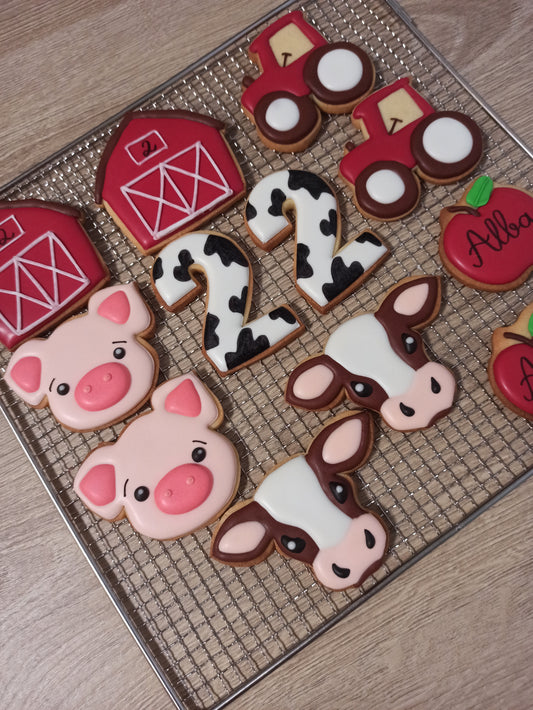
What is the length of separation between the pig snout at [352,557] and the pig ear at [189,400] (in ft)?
0.85

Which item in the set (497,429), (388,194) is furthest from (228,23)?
(497,429)

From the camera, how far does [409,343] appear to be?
0.93 meters

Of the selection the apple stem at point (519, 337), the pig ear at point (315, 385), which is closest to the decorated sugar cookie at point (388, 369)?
the pig ear at point (315, 385)

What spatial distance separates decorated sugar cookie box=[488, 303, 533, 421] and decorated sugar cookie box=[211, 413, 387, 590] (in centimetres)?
21

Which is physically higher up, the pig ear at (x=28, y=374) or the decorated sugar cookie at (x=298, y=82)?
the decorated sugar cookie at (x=298, y=82)

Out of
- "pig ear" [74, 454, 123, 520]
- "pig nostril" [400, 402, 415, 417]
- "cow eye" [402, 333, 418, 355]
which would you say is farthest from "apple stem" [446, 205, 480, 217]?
"pig ear" [74, 454, 123, 520]

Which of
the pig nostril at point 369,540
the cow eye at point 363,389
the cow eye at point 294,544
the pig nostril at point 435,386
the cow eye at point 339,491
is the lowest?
the pig nostril at point 369,540

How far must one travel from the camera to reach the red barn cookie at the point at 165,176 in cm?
100

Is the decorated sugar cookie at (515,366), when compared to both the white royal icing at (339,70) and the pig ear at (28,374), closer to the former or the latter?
the white royal icing at (339,70)

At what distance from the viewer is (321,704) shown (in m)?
0.90

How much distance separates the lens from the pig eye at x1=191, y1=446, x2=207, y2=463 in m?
0.91

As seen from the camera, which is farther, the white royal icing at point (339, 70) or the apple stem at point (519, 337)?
the white royal icing at point (339, 70)

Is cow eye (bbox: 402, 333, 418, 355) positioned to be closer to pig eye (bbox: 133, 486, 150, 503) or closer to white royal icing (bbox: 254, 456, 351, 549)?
white royal icing (bbox: 254, 456, 351, 549)

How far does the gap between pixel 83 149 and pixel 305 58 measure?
43cm
